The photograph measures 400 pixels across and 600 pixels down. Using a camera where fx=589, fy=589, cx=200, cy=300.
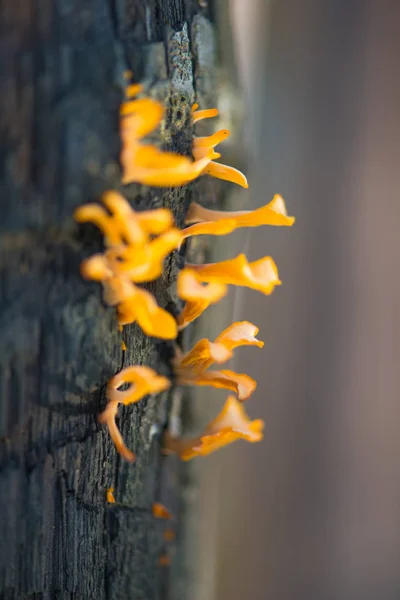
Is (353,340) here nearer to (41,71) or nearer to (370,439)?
(370,439)

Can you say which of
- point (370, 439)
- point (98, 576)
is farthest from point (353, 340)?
point (98, 576)

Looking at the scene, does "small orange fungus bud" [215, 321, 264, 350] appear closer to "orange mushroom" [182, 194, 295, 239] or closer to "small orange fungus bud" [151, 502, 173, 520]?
"orange mushroom" [182, 194, 295, 239]

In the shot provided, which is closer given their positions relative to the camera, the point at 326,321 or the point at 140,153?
the point at 140,153

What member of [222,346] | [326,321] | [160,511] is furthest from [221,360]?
[326,321]

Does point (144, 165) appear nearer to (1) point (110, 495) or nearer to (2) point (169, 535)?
(1) point (110, 495)

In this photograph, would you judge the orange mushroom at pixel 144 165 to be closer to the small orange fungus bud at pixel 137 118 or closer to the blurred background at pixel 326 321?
the small orange fungus bud at pixel 137 118

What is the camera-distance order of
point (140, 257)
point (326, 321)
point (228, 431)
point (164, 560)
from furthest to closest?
point (326, 321)
point (164, 560)
point (228, 431)
point (140, 257)
